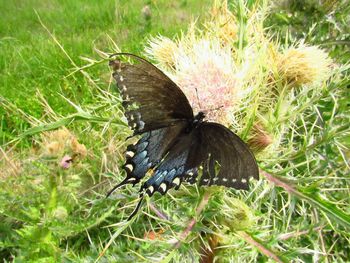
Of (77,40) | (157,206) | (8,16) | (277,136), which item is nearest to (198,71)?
(277,136)

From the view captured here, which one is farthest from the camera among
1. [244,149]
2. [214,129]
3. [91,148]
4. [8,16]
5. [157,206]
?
[8,16]

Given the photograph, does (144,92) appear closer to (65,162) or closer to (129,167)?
(129,167)

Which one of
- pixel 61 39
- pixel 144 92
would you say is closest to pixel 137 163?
pixel 144 92

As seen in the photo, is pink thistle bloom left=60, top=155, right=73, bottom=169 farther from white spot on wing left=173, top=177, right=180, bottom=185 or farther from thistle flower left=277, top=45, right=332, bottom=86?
thistle flower left=277, top=45, right=332, bottom=86

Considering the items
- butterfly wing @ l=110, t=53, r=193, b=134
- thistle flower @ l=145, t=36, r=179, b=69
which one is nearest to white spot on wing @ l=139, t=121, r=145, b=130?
butterfly wing @ l=110, t=53, r=193, b=134

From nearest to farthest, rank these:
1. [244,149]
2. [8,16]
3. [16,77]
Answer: [244,149] < [16,77] < [8,16]

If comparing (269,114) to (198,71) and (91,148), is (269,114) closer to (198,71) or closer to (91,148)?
(198,71)

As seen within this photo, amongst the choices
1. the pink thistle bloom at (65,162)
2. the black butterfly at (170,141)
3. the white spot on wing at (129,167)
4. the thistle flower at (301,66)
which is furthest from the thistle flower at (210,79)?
the pink thistle bloom at (65,162)
